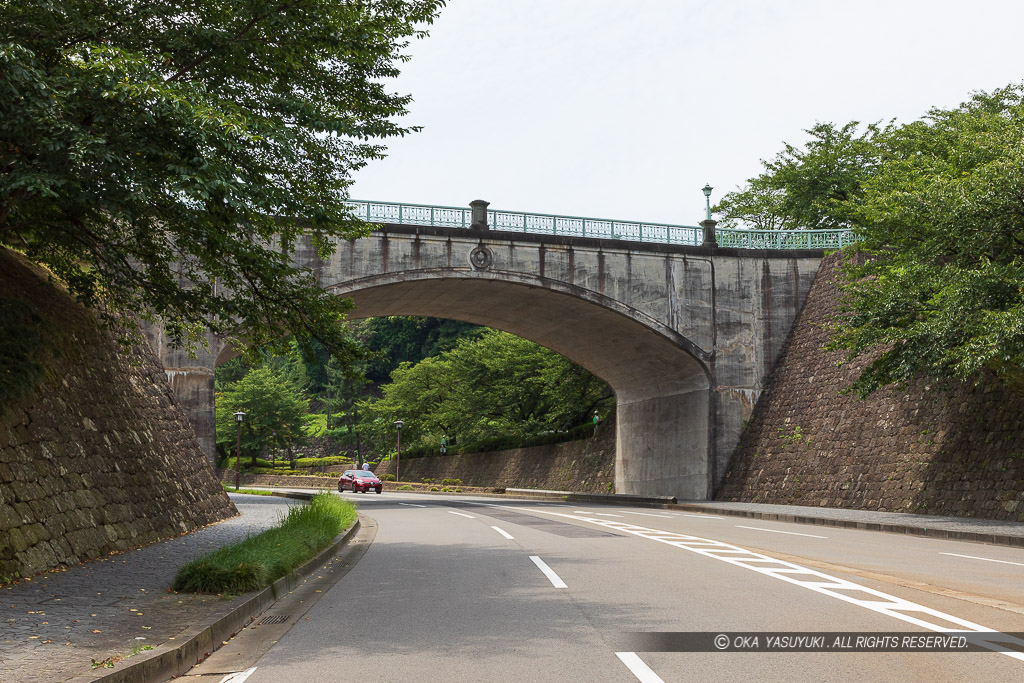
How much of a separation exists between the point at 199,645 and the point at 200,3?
24.0 feet

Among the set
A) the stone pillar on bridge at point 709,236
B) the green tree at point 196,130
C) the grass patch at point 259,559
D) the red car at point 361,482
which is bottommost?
the red car at point 361,482

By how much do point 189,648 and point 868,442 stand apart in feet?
81.3

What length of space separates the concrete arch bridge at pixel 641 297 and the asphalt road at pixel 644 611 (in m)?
16.6

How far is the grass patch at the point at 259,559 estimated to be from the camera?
26.0 ft

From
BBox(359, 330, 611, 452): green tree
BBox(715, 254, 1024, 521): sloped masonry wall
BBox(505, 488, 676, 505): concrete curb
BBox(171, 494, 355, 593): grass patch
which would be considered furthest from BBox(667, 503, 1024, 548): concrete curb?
BBox(359, 330, 611, 452): green tree

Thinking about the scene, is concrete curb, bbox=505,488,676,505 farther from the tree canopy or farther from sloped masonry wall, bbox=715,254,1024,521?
the tree canopy

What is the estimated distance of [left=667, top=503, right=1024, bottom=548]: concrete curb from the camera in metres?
15.6

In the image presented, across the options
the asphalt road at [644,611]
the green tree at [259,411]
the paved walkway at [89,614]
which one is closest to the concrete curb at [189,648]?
the paved walkway at [89,614]

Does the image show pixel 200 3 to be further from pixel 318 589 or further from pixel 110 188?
pixel 318 589

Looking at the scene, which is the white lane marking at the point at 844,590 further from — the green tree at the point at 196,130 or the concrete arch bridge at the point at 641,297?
the concrete arch bridge at the point at 641,297

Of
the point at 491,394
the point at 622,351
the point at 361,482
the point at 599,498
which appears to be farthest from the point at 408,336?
the point at 599,498

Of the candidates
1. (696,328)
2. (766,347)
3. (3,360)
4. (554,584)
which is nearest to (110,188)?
(3,360)

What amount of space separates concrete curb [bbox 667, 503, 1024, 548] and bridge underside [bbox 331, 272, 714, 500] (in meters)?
8.18

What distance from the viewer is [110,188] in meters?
8.49
